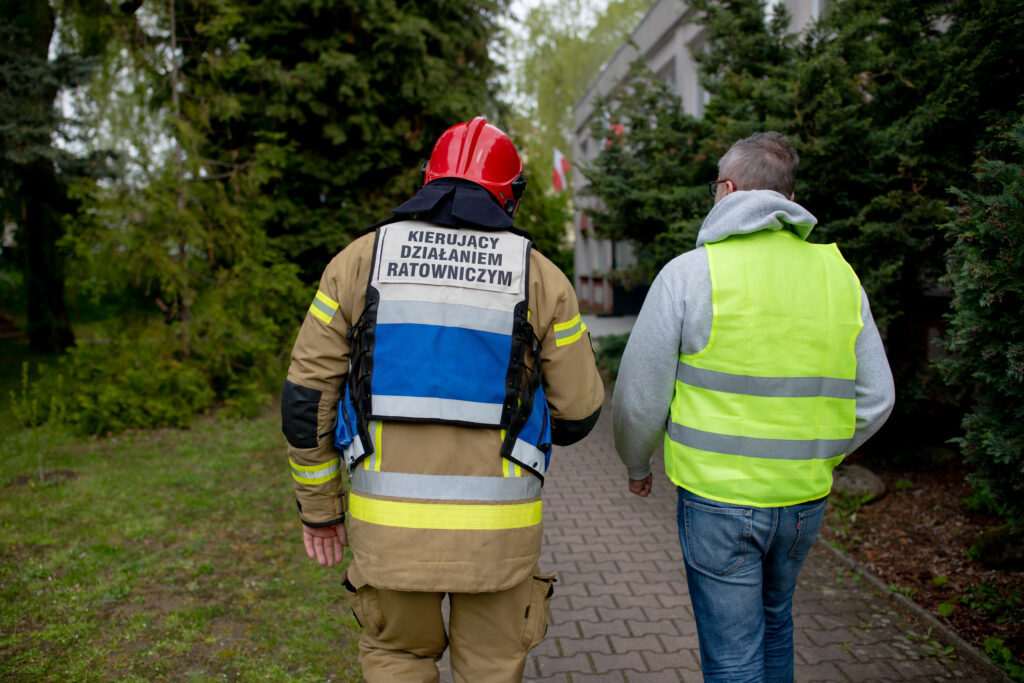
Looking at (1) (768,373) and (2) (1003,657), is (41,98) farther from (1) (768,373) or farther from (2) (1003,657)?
(2) (1003,657)

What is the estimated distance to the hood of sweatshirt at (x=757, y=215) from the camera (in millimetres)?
2090

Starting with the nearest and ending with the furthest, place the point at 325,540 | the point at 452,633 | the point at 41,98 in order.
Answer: the point at 452,633 < the point at 325,540 < the point at 41,98

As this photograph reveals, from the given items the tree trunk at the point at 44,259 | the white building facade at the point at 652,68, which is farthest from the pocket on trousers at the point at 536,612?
the tree trunk at the point at 44,259

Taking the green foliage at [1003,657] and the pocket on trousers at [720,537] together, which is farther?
the green foliage at [1003,657]

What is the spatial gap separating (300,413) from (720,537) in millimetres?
1274

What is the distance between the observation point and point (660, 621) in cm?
372

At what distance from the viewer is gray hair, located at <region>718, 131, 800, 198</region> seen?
2.22 m

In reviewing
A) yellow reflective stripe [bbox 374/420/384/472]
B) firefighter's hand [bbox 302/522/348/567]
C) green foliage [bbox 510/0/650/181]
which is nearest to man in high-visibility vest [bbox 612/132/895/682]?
yellow reflective stripe [bbox 374/420/384/472]

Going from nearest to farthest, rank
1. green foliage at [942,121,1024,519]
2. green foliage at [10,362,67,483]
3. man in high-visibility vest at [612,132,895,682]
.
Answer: man in high-visibility vest at [612,132,895,682] < green foliage at [942,121,1024,519] < green foliage at [10,362,67,483]

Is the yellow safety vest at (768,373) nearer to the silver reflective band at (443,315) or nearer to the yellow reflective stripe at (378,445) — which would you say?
the silver reflective band at (443,315)

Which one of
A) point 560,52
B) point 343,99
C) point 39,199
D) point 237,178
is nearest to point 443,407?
point 237,178

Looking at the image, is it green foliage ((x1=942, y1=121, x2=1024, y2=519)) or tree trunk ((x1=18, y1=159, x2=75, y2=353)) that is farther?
tree trunk ((x1=18, y1=159, x2=75, y2=353))

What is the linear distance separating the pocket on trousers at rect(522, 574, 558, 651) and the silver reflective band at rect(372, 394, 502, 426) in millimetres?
594

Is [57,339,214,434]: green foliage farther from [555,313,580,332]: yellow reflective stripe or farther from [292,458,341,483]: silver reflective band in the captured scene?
[555,313,580,332]: yellow reflective stripe
